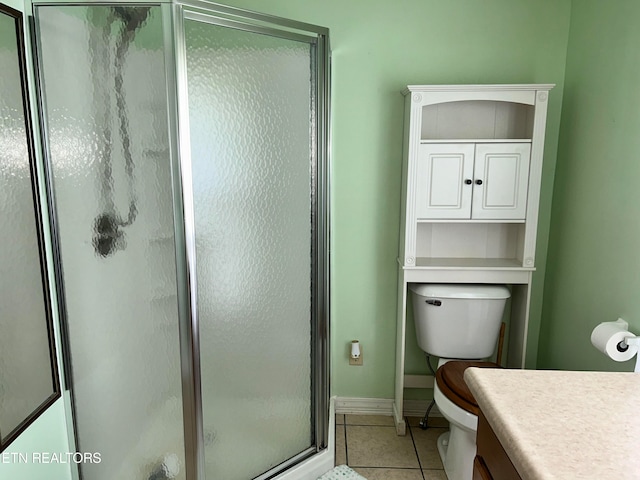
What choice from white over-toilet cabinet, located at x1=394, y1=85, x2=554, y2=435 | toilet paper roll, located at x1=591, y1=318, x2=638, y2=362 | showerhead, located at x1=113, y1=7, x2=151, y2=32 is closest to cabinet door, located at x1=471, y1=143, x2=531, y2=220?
white over-toilet cabinet, located at x1=394, y1=85, x2=554, y2=435

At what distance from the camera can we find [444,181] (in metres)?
1.88

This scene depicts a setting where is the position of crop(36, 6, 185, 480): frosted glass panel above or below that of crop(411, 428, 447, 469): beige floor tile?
above

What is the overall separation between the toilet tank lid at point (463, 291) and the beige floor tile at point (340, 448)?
2.70ft

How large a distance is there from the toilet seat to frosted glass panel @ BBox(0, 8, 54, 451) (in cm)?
148

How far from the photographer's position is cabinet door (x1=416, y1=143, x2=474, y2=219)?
1864 millimetres

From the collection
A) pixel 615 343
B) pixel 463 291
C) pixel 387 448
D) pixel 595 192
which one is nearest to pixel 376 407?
pixel 387 448

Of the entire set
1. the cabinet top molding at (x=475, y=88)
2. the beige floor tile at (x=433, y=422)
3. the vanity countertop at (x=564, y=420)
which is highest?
the cabinet top molding at (x=475, y=88)

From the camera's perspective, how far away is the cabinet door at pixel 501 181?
72.5 inches

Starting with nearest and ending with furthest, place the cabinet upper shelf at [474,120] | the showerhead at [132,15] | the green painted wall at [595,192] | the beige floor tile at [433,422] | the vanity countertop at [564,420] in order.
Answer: the vanity countertop at [564,420]
the showerhead at [132,15]
the green painted wall at [595,192]
the cabinet upper shelf at [474,120]
the beige floor tile at [433,422]

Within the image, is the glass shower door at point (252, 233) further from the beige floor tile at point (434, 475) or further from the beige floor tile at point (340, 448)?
the beige floor tile at point (434, 475)

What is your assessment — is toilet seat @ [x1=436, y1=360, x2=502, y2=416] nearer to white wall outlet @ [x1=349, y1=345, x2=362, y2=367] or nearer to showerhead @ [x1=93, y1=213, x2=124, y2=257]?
white wall outlet @ [x1=349, y1=345, x2=362, y2=367]

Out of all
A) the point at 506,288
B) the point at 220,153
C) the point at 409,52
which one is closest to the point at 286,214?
the point at 220,153

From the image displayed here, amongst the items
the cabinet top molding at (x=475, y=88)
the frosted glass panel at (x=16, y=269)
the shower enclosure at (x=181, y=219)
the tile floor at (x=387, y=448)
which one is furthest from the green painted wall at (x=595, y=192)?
the frosted glass panel at (x=16, y=269)

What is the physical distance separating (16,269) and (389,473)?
1.66m
